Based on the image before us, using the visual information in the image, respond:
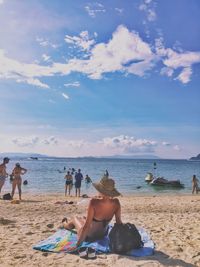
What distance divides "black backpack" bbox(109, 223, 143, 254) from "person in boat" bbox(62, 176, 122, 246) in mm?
220

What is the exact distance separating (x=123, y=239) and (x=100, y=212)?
0.65 meters

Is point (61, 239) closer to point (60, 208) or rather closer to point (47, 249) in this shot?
point (47, 249)

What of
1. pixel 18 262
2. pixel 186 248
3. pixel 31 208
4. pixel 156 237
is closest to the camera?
pixel 18 262

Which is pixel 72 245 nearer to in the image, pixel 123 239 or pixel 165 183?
pixel 123 239

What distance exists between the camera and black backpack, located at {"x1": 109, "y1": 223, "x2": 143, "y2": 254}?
6.10 metres

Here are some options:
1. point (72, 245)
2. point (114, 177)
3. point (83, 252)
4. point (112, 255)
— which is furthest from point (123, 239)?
point (114, 177)

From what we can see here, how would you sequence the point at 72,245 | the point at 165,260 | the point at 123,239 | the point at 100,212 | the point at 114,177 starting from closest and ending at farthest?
1. the point at 165,260
2. the point at 123,239
3. the point at 72,245
4. the point at 100,212
5. the point at 114,177

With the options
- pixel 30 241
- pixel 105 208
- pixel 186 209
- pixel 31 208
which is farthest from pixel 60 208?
pixel 105 208

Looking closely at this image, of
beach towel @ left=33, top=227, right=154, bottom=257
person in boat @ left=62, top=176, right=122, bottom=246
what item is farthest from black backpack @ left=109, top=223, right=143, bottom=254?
person in boat @ left=62, top=176, right=122, bottom=246

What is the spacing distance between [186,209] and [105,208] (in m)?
8.36

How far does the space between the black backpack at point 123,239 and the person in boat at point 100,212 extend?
0.22 m

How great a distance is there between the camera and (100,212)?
6.43 metres

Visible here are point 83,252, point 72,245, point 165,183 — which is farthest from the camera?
point 165,183

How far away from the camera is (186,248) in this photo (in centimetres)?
652
